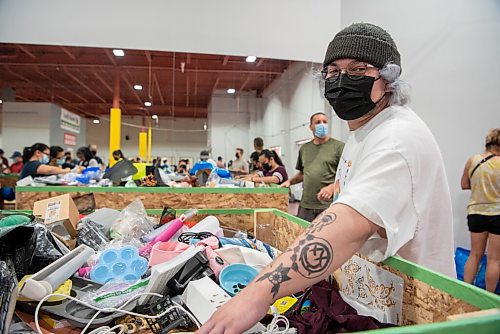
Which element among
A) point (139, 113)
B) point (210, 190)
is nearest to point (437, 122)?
point (210, 190)

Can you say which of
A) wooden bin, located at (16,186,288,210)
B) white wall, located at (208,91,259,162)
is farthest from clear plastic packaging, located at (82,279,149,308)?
white wall, located at (208,91,259,162)

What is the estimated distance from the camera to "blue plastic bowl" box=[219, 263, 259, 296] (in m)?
1.05

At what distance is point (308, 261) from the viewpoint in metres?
0.78

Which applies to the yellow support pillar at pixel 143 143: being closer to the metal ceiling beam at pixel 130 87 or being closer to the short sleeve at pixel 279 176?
the metal ceiling beam at pixel 130 87

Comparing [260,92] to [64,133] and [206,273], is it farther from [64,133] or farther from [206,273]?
[206,273]

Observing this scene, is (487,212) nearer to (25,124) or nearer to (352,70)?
(352,70)

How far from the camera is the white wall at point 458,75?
3.93 m

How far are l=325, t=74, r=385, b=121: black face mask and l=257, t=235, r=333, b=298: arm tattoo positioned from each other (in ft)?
1.84

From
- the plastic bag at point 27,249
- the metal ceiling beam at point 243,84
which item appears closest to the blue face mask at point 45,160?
the plastic bag at point 27,249

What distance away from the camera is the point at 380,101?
1.17 metres

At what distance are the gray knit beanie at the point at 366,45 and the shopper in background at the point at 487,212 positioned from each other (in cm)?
269

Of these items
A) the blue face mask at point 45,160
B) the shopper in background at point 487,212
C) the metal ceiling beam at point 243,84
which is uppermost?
the metal ceiling beam at point 243,84

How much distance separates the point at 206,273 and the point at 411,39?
13.2 ft

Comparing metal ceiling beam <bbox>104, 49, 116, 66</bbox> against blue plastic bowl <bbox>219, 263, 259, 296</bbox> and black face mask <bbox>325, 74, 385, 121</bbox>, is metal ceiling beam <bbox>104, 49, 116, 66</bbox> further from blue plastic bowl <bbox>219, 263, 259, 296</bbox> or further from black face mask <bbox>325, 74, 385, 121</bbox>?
blue plastic bowl <bbox>219, 263, 259, 296</bbox>
